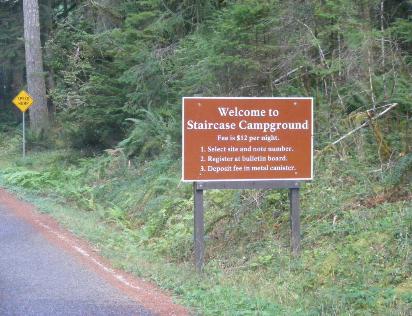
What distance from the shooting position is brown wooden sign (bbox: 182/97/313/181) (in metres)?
9.60

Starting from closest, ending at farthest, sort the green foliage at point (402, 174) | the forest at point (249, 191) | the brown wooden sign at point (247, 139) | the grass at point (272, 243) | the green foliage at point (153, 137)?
1. the grass at point (272, 243)
2. the forest at point (249, 191)
3. the brown wooden sign at point (247, 139)
4. the green foliage at point (402, 174)
5. the green foliage at point (153, 137)

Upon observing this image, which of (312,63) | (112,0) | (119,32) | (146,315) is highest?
(112,0)

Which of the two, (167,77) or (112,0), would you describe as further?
(112,0)

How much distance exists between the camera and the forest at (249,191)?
27.6 feet

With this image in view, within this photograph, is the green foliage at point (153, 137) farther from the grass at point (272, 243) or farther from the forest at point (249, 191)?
the grass at point (272, 243)

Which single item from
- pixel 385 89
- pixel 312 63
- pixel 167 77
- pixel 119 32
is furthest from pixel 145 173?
pixel 385 89

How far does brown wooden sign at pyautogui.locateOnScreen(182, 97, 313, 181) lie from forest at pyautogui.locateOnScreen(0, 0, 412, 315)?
113 centimetres

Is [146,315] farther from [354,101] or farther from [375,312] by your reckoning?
[354,101]

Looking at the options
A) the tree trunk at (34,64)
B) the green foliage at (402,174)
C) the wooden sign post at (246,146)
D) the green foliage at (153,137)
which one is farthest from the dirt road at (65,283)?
the tree trunk at (34,64)

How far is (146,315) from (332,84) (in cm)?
722

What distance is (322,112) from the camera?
1280 cm

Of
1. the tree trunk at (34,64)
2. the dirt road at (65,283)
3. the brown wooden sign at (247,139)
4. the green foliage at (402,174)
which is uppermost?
the tree trunk at (34,64)

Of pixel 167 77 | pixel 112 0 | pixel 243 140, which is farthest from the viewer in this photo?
pixel 112 0

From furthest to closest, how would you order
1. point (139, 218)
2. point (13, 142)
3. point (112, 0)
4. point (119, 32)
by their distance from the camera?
point (13, 142) → point (112, 0) → point (119, 32) → point (139, 218)
